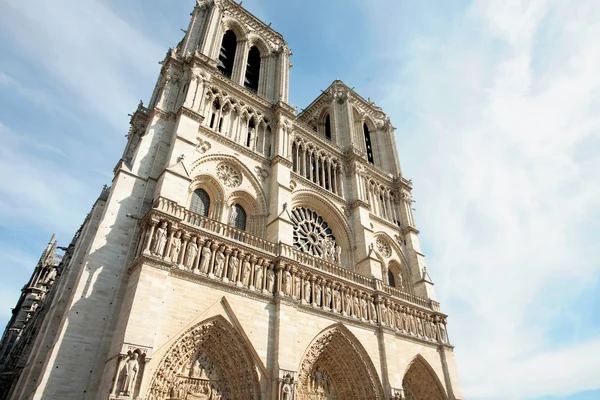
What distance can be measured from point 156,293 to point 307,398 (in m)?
6.79

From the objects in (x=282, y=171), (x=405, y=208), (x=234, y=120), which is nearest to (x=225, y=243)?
(x=282, y=171)

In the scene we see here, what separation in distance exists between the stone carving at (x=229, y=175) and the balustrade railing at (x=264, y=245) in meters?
2.78

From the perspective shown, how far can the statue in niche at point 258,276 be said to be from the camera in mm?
13024

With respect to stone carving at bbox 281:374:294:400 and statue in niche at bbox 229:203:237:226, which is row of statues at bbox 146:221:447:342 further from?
stone carving at bbox 281:374:294:400

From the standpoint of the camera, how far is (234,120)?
17656 millimetres

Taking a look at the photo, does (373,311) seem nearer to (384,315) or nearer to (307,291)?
(384,315)

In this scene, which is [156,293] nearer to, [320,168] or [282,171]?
[282,171]

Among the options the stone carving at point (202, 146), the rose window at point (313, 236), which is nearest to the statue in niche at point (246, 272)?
the rose window at point (313, 236)

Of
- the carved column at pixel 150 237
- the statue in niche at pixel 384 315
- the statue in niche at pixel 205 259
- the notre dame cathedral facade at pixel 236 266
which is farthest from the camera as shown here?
the statue in niche at pixel 384 315

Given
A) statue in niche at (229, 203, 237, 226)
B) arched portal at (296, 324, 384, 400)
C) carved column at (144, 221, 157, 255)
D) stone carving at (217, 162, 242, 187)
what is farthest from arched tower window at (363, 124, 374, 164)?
carved column at (144, 221, 157, 255)

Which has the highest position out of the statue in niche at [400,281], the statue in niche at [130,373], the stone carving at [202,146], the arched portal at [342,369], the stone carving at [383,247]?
the stone carving at [202,146]

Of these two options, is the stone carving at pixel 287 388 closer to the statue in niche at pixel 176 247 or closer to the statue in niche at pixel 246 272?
the statue in niche at pixel 246 272

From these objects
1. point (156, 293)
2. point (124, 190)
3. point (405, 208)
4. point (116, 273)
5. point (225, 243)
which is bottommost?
point (156, 293)

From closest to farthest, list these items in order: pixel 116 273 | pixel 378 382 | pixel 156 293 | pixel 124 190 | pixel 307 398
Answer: pixel 156 293, pixel 116 273, pixel 124 190, pixel 307 398, pixel 378 382
